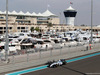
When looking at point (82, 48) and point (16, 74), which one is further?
point (82, 48)

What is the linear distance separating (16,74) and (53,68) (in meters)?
3.93

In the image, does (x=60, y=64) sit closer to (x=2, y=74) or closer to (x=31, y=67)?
(x=31, y=67)

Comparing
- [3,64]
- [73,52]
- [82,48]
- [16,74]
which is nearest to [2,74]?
[16,74]

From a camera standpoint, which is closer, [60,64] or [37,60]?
[60,64]

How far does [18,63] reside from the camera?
18.0 meters

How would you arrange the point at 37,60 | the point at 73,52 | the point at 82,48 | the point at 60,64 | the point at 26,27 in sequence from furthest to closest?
the point at 26,27, the point at 82,48, the point at 73,52, the point at 37,60, the point at 60,64

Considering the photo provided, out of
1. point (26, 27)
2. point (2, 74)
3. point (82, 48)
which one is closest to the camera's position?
point (2, 74)

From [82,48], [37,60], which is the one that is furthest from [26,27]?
[37,60]

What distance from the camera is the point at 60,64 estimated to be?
737 inches

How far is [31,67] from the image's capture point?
1781cm

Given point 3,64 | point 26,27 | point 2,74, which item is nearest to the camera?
point 2,74

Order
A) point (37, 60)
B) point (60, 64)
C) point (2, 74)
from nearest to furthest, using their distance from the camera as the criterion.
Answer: point (2, 74)
point (60, 64)
point (37, 60)

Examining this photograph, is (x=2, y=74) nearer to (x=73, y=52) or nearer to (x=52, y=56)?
(x=52, y=56)

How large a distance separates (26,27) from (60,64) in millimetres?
93659
